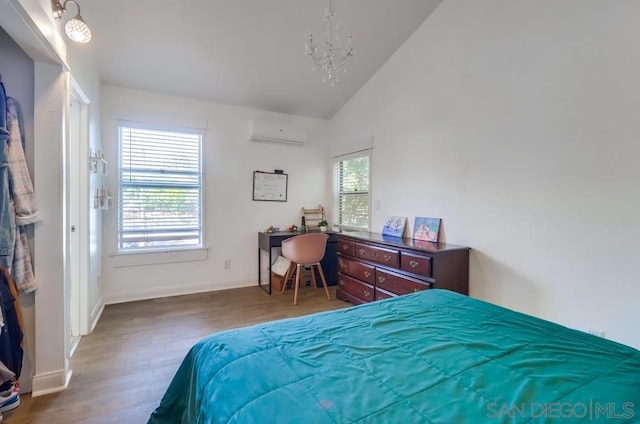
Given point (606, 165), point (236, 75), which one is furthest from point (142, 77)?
point (606, 165)

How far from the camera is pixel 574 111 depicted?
6.53 feet

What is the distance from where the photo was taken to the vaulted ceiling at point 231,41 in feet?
8.57

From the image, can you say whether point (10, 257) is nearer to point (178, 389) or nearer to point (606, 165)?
point (178, 389)

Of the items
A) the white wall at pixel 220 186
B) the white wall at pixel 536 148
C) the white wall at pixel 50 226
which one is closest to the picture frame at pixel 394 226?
the white wall at pixel 536 148

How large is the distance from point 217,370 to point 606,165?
7.89ft

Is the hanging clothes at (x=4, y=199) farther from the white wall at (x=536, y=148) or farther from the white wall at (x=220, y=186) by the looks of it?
the white wall at (x=536, y=148)

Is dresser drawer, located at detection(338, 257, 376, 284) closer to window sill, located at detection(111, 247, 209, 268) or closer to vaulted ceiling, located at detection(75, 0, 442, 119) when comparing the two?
window sill, located at detection(111, 247, 209, 268)

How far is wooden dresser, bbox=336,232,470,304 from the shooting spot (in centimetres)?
253

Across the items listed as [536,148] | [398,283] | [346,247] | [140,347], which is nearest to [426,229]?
[398,283]

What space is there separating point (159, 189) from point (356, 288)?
2.65 m

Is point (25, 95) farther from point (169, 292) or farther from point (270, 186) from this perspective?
point (270, 186)

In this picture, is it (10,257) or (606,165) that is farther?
(606,165)

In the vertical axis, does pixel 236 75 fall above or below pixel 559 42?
above

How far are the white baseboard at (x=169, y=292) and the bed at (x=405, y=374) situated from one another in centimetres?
258
